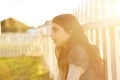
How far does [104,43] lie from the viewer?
11.5ft

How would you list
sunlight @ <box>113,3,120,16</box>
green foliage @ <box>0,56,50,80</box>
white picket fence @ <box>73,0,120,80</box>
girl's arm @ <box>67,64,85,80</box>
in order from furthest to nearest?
green foliage @ <box>0,56,50,80</box> < white picket fence @ <box>73,0,120,80</box> < sunlight @ <box>113,3,120,16</box> < girl's arm @ <box>67,64,85,80</box>

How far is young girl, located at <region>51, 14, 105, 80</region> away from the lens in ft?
8.42

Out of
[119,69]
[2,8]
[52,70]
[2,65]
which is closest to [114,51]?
[119,69]

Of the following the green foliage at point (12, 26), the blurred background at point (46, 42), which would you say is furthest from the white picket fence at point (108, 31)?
the green foliage at point (12, 26)

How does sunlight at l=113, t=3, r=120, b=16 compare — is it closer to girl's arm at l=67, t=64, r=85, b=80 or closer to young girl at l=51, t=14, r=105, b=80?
young girl at l=51, t=14, r=105, b=80

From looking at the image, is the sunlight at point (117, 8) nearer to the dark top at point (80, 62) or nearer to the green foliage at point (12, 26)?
the dark top at point (80, 62)

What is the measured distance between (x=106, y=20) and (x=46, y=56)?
6.59 meters

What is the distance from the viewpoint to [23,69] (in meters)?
10.4

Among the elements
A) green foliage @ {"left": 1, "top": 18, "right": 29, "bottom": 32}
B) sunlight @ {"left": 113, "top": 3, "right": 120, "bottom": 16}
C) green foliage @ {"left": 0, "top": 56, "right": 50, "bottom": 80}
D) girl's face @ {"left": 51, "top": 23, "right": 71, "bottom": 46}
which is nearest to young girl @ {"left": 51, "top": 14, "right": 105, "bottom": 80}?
girl's face @ {"left": 51, "top": 23, "right": 71, "bottom": 46}

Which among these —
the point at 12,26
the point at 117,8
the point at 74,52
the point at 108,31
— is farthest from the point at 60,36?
the point at 12,26

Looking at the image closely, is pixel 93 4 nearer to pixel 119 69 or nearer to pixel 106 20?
pixel 106 20

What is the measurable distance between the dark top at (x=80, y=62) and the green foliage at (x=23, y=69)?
6.22 m

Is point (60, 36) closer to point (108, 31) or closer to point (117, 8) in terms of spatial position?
point (117, 8)

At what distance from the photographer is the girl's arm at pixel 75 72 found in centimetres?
255
